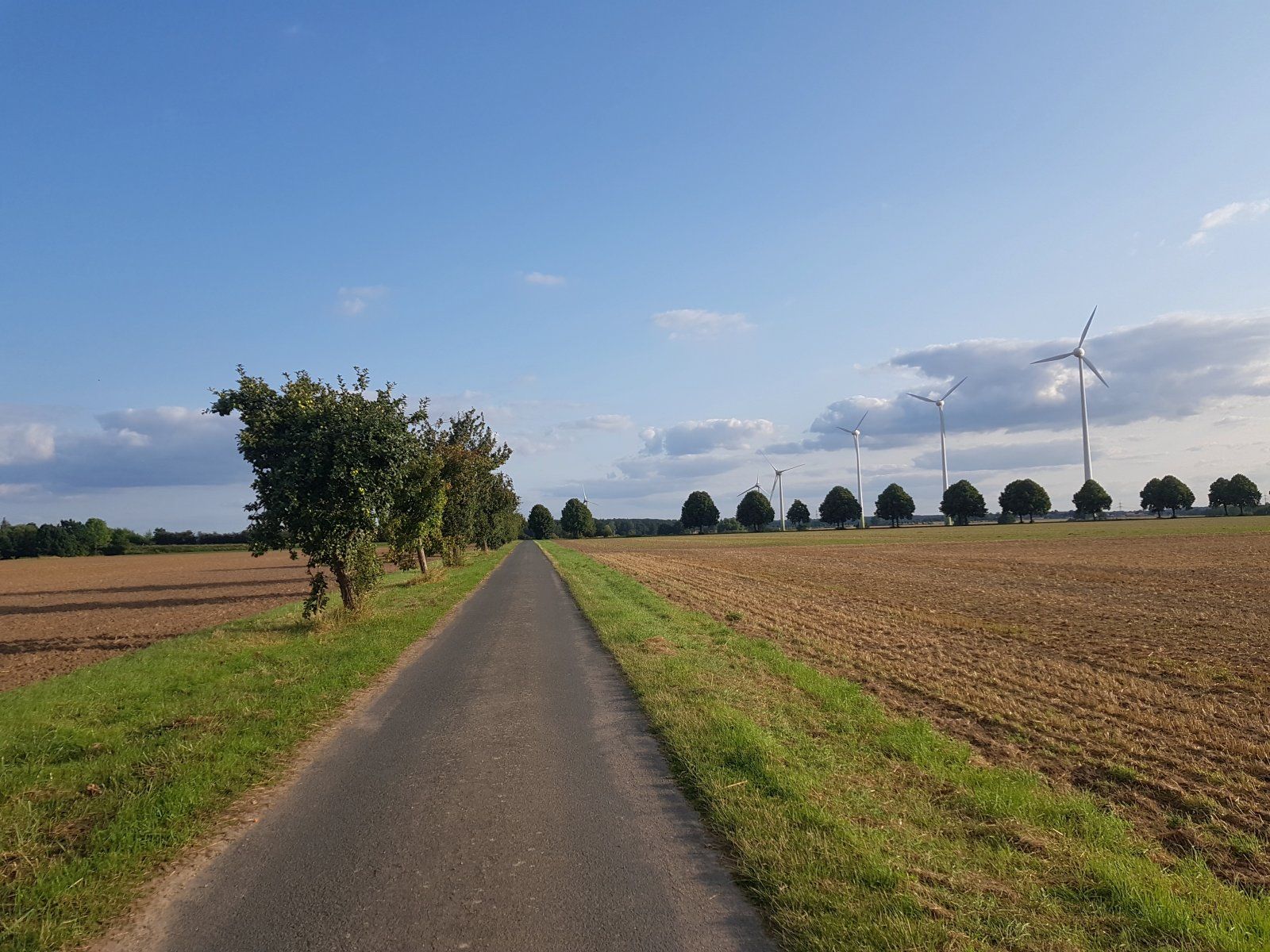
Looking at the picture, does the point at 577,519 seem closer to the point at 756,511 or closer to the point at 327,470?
the point at 756,511

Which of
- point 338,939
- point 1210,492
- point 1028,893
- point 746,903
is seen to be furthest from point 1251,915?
point 1210,492

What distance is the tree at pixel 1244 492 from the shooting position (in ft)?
480

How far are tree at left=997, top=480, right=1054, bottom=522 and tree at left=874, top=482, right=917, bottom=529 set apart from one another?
74.4 feet

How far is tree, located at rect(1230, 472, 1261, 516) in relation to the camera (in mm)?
146250

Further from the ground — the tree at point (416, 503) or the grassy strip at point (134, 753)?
the tree at point (416, 503)

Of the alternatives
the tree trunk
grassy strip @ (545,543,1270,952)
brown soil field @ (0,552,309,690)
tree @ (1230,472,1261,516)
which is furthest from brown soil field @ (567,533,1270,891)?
tree @ (1230,472,1261,516)

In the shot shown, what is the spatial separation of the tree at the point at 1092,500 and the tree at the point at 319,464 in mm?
151340

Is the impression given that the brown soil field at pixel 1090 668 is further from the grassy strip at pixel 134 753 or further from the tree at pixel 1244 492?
the tree at pixel 1244 492

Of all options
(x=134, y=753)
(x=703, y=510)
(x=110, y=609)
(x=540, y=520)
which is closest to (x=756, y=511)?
(x=703, y=510)

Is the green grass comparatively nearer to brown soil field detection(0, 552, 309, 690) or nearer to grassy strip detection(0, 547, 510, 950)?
brown soil field detection(0, 552, 309, 690)

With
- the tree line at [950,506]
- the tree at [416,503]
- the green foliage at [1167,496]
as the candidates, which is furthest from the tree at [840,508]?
the tree at [416,503]

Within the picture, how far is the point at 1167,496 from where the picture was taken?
147 meters

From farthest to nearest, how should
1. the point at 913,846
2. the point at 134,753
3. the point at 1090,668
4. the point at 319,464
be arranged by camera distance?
1. the point at 319,464
2. the point at 1090,668
3. the point at 134,753
4. the point at 913,846

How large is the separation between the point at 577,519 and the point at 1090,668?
17350 centimetres
